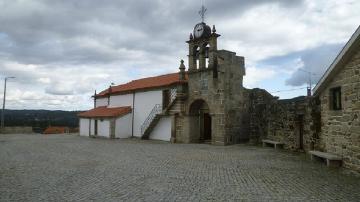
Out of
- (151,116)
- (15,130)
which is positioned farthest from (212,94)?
(15,130)

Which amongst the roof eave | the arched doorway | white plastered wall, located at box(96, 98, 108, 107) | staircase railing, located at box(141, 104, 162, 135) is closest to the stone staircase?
staircase railing, located at box(141, 104, 162, 135)

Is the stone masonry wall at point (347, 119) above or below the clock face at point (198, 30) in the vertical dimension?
below

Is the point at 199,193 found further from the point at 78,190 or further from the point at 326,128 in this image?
the point at 326,128

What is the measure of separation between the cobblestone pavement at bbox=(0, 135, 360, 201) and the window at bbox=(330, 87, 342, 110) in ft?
7.87

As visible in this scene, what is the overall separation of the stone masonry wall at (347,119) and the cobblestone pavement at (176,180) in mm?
768

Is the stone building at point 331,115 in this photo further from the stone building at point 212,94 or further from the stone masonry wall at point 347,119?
the stone building at point 212,94

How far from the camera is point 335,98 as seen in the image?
43.5ft

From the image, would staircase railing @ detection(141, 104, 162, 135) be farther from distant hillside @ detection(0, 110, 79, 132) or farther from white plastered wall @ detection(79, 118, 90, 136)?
distant hillside @ detection(0, 110, 79, 132)

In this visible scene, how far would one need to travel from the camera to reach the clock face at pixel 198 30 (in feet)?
77.6

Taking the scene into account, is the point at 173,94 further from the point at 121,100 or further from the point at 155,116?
the point at 121,100

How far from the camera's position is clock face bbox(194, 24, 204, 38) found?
2366 cm

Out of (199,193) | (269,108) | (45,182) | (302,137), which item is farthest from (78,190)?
(269,108)

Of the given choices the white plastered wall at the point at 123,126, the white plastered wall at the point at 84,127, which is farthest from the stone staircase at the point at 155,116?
the white plastered wall at the point at 84,127

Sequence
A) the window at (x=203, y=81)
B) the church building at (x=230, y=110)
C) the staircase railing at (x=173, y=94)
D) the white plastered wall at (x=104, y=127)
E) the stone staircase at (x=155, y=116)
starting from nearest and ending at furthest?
the church building at (x=230, y=110)
the window at (x=203, y=81)
the stone staircase at (x=155, y=116)
the staircase railing at (x=173, y=94)
the white plastered wall at (x=104, y=127)
